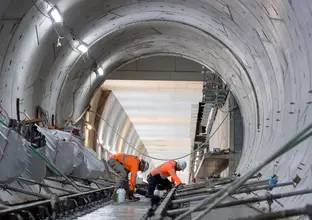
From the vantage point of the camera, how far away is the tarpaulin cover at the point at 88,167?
10789 millimetres

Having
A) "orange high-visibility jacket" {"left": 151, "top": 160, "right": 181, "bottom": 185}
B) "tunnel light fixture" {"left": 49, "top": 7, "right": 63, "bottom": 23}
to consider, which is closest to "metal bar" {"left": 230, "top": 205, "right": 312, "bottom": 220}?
"tunnel light fixture" {"left": 49, "top": 7, "right": 63, "bottom": 23}

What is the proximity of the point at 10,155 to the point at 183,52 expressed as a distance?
9.15 m

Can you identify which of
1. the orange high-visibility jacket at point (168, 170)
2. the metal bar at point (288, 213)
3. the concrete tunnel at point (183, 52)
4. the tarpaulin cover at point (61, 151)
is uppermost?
the concrete tunnel at point (183, 52)

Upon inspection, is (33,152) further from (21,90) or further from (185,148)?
(185,148)

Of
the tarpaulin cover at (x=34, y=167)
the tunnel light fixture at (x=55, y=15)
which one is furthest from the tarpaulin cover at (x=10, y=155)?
the tunnel light fixture at (x=55, y=15)

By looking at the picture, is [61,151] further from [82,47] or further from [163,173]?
[82,47]

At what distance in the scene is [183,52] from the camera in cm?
1469

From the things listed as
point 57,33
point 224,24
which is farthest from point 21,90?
point 224,24

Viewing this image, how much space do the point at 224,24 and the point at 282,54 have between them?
3.25m

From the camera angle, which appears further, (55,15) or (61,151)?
(61,151)

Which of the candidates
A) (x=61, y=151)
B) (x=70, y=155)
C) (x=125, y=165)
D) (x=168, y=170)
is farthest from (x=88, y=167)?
(x=168, y=170)

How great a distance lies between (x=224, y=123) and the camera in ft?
55.5

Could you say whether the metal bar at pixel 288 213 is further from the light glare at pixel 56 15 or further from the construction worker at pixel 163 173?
the construction worker at pixel 163 173

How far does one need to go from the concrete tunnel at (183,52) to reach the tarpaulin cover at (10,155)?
7.09ft
